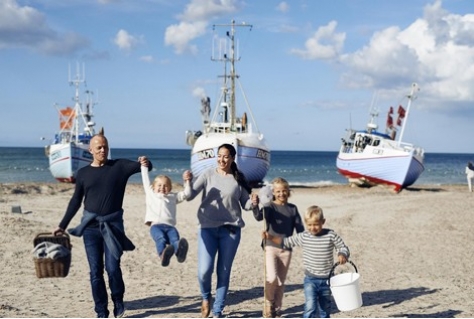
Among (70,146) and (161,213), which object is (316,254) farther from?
(70,146)

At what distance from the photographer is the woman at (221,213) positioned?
21.2ft

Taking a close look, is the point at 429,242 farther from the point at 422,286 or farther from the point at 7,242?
the point at 7,242

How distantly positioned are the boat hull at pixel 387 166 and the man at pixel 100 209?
87.9ft

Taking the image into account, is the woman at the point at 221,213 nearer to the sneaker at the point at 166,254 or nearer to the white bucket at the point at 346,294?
the sneaker at the point at 166,254

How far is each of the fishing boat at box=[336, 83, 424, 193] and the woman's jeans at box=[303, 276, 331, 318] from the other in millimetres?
26176

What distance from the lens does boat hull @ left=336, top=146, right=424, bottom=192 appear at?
103ft

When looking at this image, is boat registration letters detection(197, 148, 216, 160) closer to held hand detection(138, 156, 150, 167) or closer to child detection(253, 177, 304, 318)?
held hand detection(138, 156, 150, 167)

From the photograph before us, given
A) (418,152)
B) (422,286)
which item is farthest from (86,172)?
(418,152)

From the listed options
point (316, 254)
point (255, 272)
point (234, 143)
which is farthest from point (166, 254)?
point (234, 143)

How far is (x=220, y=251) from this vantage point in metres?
6.57

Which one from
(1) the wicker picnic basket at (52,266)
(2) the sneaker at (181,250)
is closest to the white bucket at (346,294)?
(2) the sneaker at (181,250)

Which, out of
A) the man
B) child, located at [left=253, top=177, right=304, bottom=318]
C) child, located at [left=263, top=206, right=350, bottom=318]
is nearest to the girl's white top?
the man

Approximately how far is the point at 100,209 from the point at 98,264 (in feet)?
2.13

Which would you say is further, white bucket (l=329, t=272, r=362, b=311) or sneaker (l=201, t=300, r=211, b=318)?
sneaker (l=201, t=300, r=211, b=318)
